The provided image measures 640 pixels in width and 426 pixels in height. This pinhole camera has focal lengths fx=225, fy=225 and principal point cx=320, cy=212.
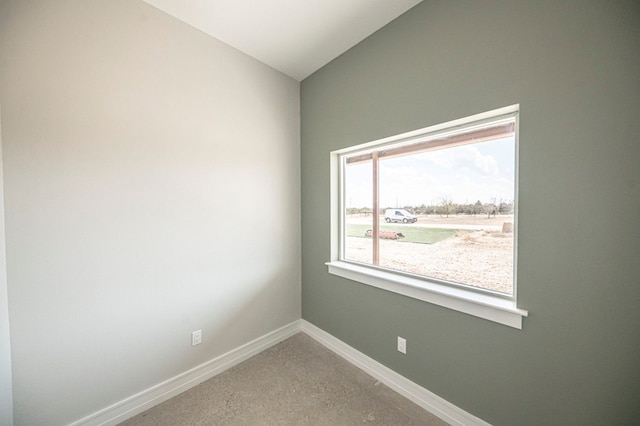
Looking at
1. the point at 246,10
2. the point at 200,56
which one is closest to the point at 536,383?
the point at 246,10

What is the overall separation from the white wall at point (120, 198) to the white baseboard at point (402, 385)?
738 millimetres

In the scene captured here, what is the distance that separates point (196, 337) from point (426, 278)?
1.84 meters

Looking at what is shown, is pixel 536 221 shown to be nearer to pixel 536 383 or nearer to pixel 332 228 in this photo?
pixel 536 383

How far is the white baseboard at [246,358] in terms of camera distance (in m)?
1.41

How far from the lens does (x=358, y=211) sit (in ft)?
7.33

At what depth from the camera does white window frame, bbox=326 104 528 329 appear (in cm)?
126

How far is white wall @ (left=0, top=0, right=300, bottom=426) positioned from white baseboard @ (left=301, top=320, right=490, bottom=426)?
2.42 ft

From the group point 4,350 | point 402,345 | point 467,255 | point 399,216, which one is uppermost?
point 399,216

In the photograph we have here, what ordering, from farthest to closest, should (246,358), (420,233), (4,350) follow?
1. (246,358)
2. (420,233)
3. (4,350)

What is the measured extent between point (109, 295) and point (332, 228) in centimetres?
172

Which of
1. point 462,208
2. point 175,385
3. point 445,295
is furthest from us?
point 175,385

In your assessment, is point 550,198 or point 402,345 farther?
point 402,345

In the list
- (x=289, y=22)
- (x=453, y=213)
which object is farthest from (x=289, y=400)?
(x=289, y=22)

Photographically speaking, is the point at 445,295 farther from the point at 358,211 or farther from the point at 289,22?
the point at 289,22
